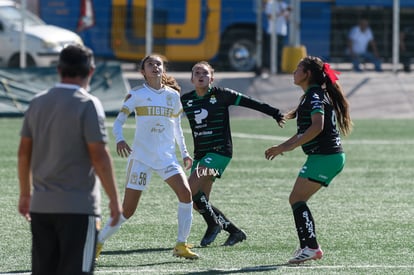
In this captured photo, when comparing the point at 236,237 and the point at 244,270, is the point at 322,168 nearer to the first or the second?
the point at 244,270

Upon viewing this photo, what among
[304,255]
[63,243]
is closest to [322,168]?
[304,255]

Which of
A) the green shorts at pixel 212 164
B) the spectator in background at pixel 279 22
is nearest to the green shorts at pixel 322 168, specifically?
the green shorts at pixel 212 164

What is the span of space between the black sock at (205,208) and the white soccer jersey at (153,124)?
0.81 meters

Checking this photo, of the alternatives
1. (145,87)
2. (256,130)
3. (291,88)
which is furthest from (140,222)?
(291,88)

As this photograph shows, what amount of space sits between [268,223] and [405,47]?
19913 mm

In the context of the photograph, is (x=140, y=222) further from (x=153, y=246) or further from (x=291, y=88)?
(x=291, y=88)

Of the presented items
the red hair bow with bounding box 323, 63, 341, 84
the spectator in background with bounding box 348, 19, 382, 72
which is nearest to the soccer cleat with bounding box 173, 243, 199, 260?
the red hair bow with bounding box 323, 63, 341, 84

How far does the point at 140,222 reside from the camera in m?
11.0

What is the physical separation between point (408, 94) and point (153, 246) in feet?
55.5

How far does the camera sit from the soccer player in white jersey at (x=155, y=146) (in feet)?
29.6

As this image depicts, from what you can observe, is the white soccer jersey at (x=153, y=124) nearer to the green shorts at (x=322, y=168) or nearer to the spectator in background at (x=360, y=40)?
the green shorts at (x=322, y=168)

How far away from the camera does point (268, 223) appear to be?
36.0 feet

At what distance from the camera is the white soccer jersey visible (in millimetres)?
9062


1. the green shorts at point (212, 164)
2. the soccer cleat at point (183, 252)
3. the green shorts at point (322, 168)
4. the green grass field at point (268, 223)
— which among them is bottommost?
the green grass field at point (268, 223)
